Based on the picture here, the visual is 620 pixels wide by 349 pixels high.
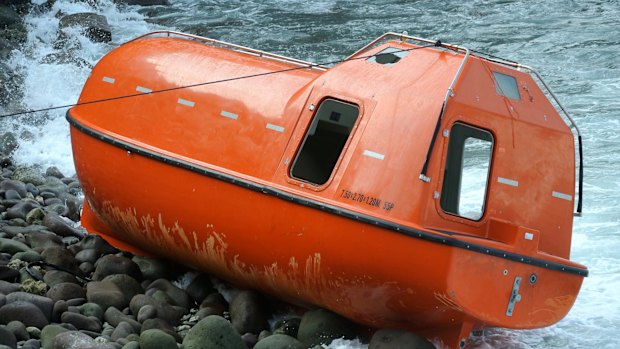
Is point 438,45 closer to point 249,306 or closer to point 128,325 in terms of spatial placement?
point 249,306

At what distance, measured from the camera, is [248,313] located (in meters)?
7.70

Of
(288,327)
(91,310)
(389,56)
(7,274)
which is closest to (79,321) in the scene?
(91,310)

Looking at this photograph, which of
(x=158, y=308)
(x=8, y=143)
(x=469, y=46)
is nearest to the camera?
(x=158, y=308)

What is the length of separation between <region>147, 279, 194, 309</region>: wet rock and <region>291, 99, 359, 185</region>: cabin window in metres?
1.39

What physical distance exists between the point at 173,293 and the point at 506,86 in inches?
117

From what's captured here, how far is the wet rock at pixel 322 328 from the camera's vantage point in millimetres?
7273

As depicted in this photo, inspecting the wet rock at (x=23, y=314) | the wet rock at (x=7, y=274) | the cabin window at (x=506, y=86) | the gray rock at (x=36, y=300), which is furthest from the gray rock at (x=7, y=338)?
the cabin window at (x=506, y=86)

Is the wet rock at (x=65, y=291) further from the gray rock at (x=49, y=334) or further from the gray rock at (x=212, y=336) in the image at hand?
the gray rock at (x=212, y=336)

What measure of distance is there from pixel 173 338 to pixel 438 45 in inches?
113

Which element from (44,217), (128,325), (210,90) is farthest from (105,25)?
(128,325)

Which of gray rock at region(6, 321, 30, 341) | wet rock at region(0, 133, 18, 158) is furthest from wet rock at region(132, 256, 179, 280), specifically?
wet rock at region(0, 133, 18, 158)

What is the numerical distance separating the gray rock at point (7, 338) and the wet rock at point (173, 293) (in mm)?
1724

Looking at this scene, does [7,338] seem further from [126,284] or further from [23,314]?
[126,284]

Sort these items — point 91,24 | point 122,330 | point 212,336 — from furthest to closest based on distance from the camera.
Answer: point 91,24, point 122,330, point 212,336
